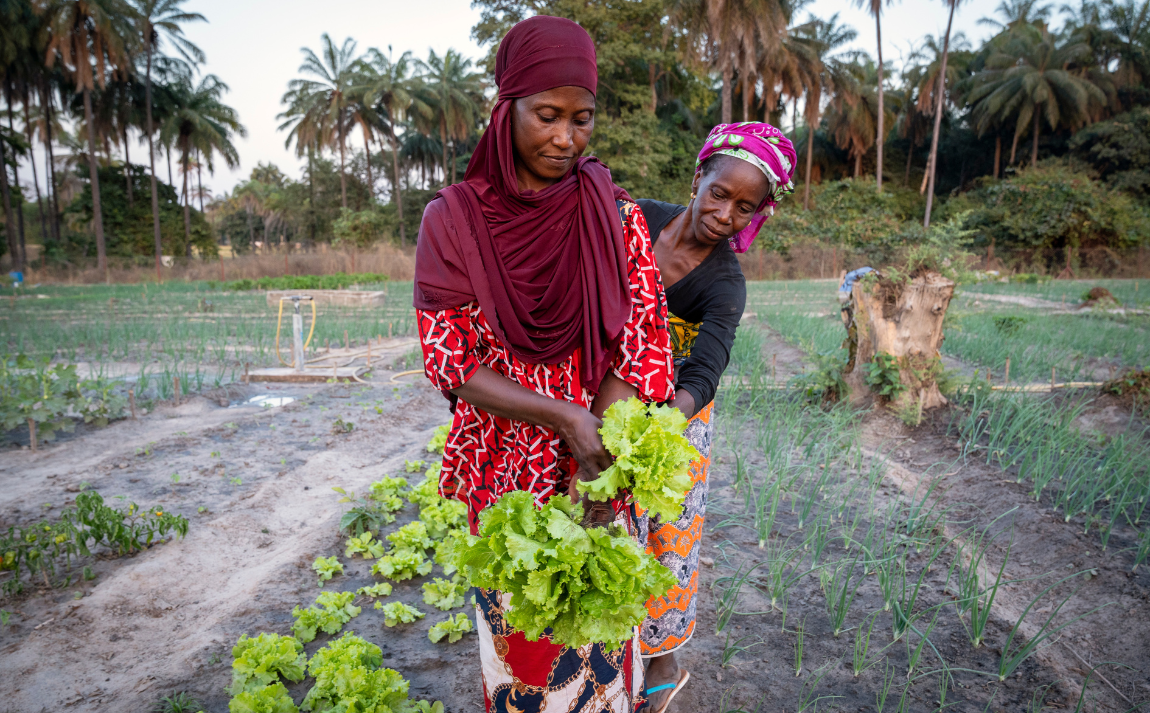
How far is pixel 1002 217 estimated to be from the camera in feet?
70.3

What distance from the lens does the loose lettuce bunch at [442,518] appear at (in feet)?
9.44

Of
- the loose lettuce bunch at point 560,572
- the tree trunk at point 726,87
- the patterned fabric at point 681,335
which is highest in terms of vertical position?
the tree trunk at point 726,87

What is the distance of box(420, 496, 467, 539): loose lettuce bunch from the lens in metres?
2.88

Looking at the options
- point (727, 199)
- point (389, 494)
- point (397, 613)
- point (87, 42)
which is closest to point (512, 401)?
point (727, 199)

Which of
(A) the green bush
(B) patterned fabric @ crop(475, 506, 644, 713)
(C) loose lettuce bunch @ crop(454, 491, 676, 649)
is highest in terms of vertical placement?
(A) the green bush

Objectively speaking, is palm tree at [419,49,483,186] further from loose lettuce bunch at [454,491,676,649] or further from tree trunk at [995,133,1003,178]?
loose lettuce bunch at [454,491,676,649]

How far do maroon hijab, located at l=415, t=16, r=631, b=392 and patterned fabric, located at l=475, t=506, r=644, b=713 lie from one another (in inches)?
15.7

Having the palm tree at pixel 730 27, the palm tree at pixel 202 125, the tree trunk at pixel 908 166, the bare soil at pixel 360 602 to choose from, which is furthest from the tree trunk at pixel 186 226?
the tree trunk at pixel 908 166

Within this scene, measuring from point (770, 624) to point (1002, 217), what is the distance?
24.9 meters

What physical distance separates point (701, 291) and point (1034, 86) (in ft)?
109

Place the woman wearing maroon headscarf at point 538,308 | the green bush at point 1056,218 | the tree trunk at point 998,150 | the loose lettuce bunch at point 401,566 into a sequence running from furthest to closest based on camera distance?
the tree trunk at point 998,150
the green bush at point 1056,218
the loose lettuce bunch at point 401,566
the woman wearing maroon headscarf at point 538,308

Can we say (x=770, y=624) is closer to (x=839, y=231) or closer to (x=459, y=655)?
(x=459, y=655)

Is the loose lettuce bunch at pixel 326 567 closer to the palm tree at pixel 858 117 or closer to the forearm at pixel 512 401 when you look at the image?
the forearm at pixel 512 401

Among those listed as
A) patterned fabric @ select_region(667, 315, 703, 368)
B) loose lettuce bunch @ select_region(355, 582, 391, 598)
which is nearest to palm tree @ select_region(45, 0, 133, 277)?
loose lettuce bunch @ select_region(355, 582, 391, 598)
